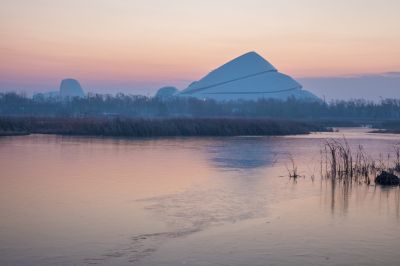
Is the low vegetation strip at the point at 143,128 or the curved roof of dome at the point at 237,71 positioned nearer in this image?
the low vegetation strip at the point at 143,128

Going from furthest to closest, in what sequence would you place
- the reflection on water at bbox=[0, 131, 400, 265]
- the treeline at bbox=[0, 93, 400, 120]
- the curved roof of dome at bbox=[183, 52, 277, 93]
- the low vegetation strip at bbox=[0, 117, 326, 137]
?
the curved roof of dome at bbox=[183, 52, 277, 93] → the treeline at bbox=[0, 93, 400, 120] → the low vegetation strip at bbox=[0, 117, 326, 137] → the reflection on water at bbox=[0, 131, 400, 265]

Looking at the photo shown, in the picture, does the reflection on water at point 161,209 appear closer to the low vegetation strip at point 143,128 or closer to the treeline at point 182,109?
the low vegetation strip at point 143,128

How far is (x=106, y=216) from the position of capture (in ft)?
28.9

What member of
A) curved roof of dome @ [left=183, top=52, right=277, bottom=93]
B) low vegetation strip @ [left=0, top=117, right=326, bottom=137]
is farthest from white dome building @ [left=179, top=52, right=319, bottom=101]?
low vegetation strip @ [left=0, top=117, right=326, bottom=137]

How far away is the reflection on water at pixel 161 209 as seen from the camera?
681 centimetres

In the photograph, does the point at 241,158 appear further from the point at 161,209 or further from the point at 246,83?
the point at 246,83

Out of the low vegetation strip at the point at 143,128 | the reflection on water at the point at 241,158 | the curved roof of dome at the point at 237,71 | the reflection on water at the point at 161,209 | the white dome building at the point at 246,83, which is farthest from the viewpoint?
the curved roof of dome at the point at 237,71

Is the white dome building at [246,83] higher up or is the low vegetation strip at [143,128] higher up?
the white dome building at [246,83]

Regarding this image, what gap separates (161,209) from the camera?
9438 mm

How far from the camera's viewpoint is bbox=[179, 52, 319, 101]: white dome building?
5325 inches

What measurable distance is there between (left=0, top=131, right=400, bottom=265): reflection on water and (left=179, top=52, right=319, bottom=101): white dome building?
117993mm

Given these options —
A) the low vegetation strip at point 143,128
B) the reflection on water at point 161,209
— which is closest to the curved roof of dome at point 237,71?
the low vegetation strip at point 143,128

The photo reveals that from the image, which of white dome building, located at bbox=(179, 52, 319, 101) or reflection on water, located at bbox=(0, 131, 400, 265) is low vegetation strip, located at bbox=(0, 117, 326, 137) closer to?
reflection on water, located at bbox=(0, 131, 400, 265)

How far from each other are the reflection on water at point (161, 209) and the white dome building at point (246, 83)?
117993mm
